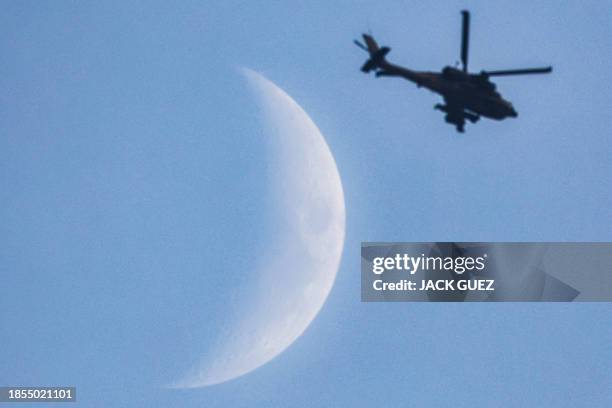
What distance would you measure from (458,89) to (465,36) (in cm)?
259

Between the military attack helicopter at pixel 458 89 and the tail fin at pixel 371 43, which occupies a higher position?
the tail fin at pixel 371 43

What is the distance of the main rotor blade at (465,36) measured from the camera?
1177 inches

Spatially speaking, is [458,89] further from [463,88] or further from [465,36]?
[465,36]

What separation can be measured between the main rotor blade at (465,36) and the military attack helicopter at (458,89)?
0.34m

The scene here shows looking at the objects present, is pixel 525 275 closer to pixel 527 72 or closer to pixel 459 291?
pixel 459 291

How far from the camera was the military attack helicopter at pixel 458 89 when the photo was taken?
1294 inches

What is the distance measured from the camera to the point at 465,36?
31.0 m

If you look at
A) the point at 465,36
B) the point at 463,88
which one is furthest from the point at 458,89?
the point at 465,36

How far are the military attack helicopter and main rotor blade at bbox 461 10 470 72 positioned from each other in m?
0.34

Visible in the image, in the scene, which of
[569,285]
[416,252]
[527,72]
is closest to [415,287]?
[416,252]

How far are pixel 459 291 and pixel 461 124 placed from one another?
6112 millimetres

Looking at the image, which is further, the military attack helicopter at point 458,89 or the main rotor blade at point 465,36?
the military attack helicopter at point 458,89

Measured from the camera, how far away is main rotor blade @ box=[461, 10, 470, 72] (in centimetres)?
2989

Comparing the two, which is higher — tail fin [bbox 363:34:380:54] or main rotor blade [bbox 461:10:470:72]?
tail fin [bbox 363:34:380:54]
